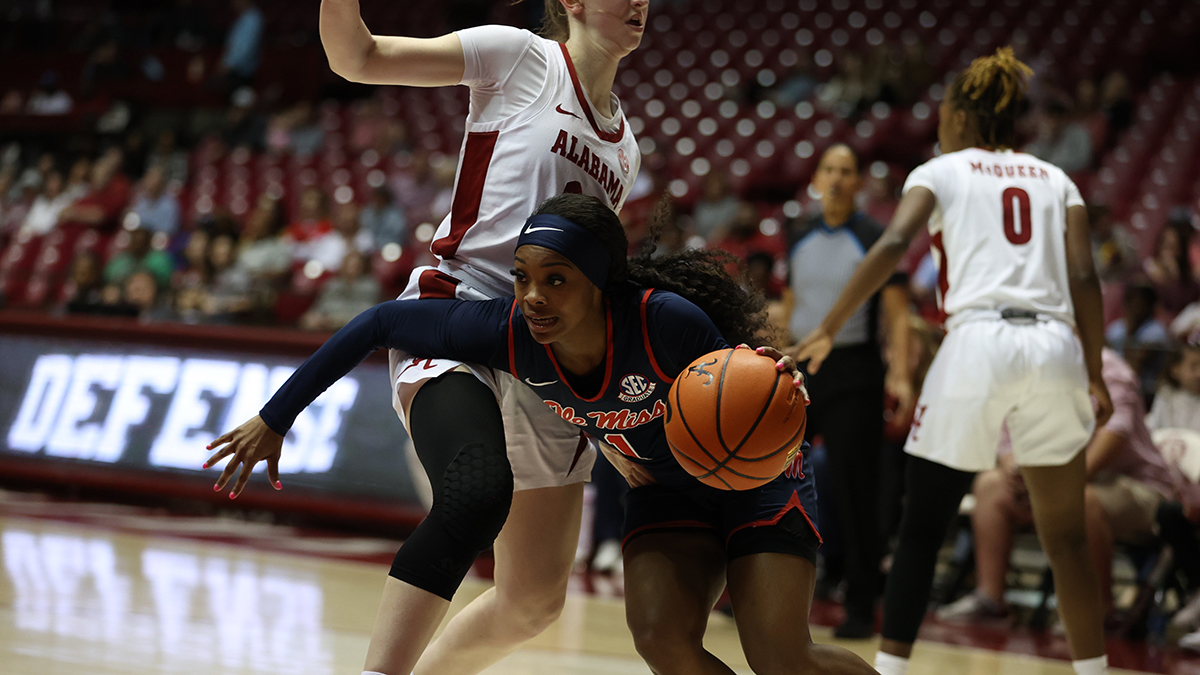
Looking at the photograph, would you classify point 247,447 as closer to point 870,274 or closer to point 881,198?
point 870,274

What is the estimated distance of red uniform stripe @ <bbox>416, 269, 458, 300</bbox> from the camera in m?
2.72

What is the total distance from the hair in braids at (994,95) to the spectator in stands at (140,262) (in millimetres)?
7417

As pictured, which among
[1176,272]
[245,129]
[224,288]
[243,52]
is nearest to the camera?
[1176,272]

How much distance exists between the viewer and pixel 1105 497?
5258 mm

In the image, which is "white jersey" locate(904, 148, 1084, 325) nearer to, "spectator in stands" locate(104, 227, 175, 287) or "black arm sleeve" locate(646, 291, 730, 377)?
"black arm sleeve" locate(646, 291, 730, 377)

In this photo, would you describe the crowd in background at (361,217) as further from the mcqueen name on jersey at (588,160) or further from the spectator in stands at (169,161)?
the mcqueen name on jersey at (588,160)

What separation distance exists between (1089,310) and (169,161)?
1145cm

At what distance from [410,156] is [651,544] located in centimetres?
992

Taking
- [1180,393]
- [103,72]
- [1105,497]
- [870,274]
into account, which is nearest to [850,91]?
[1180,393]

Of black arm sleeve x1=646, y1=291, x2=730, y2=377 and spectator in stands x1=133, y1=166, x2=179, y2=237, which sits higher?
black arm sleeve x1=646, y1=291, x2=730, y2=377

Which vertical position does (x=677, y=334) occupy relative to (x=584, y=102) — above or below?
below

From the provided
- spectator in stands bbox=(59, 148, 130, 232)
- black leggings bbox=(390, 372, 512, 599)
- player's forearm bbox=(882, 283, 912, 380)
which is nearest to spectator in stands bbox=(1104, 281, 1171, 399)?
player's forearm bbox=(882, 283, 912, 380)

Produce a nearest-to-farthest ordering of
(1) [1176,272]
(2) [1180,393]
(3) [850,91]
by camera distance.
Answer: (2) [1180,393] → (1) [1176,272] → (3) [850,91]

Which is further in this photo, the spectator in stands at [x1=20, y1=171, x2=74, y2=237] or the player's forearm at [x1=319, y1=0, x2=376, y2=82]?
the spectator in stands at [x1=20, y1=171, x2=74, y2=237]
